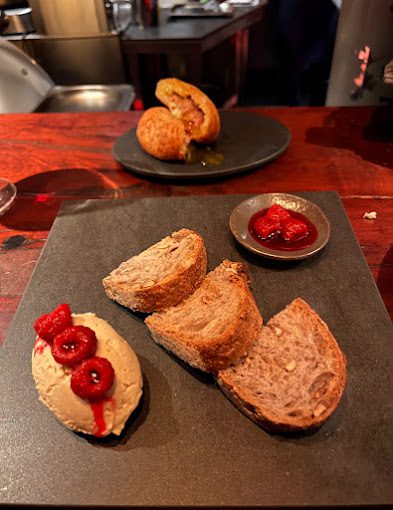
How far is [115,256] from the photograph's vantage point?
72.1 inches

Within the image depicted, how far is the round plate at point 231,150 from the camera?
224 cm

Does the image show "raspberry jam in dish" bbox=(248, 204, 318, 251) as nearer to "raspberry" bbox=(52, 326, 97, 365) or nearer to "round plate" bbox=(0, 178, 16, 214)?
"raspberry" bbox=(52, 326, 97, 365)

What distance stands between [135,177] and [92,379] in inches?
58.5

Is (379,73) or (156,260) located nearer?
(156,260)

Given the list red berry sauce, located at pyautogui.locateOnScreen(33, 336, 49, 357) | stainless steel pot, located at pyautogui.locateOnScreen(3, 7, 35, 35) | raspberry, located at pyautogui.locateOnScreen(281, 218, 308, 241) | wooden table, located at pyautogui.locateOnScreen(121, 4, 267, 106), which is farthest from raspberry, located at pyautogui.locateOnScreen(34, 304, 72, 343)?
stainless steel pot, located at pyautogui.locateOnScreen(3, 7, 35, 35)

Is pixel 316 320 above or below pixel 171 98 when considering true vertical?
below

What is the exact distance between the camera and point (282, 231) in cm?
175

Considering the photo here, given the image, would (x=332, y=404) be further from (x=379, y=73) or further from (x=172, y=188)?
(x=379, y=73)

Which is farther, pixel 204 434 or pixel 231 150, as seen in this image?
pixel 231 150

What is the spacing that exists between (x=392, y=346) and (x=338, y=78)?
2.60 metres

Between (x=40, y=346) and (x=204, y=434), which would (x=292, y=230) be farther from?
(x=40, y=346)

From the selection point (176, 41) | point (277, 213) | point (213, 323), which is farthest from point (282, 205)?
point (176, 41)

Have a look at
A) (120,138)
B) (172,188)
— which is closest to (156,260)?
(172,188)

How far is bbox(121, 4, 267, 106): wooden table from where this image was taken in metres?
4.68
